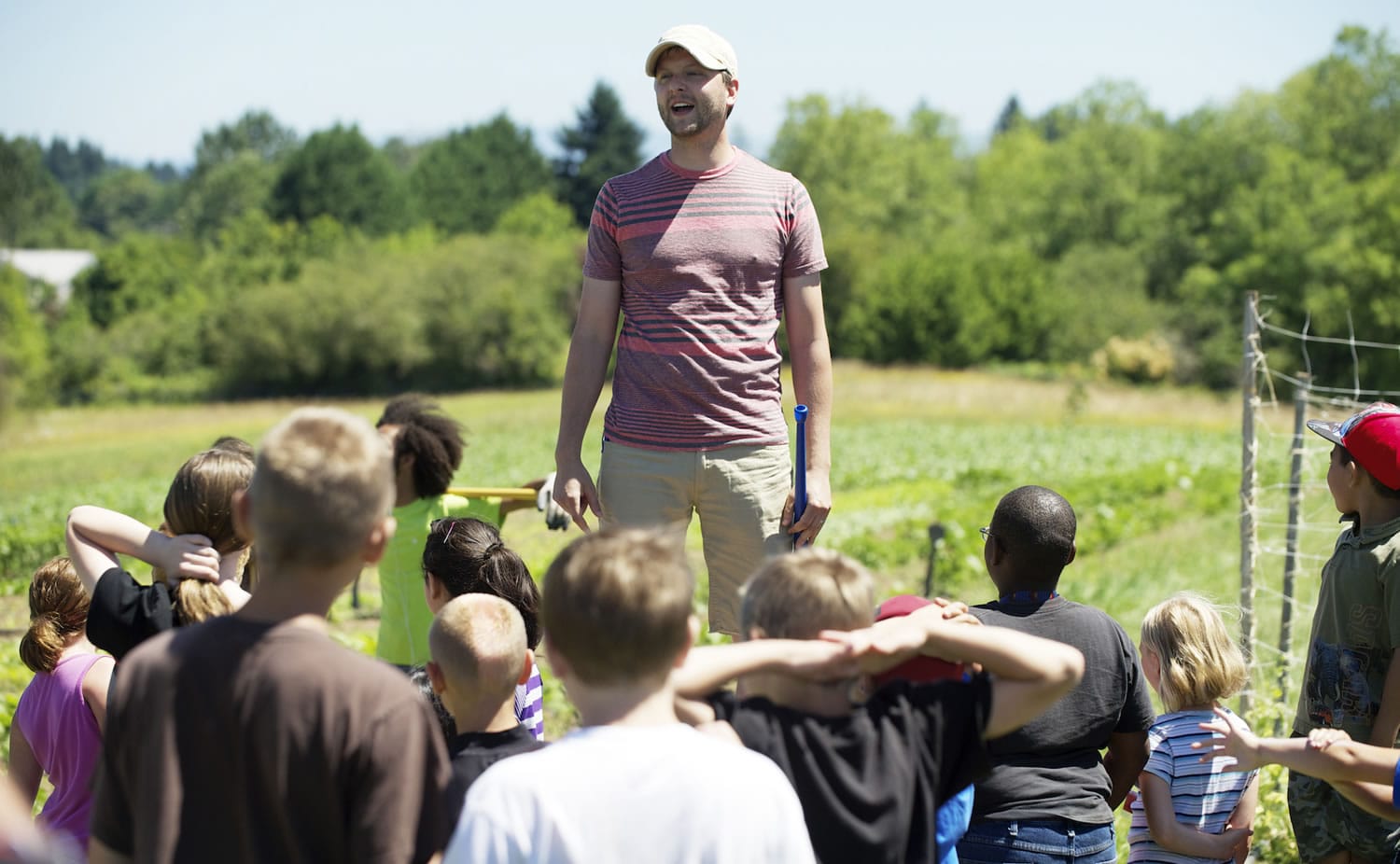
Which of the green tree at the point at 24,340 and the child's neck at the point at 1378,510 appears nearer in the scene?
the child's neck at the point at 1378,510

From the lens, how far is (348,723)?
5.76 ft

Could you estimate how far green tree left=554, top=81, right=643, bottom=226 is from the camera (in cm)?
8500

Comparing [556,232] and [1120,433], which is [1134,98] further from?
[1120,433]

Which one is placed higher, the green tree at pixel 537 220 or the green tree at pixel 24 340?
the green tree at pixel 537 220

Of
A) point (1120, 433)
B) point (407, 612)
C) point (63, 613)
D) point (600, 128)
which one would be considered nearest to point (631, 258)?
point (407, 612)

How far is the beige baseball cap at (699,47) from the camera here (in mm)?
3404

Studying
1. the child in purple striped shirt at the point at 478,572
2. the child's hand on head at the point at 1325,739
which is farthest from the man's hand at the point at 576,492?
the child's hand on head at the point at 1325,739

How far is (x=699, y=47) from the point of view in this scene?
3424 millimetres

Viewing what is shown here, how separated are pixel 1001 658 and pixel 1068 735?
36.0 inches

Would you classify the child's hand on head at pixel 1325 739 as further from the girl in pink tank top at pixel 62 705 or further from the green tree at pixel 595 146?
the green tree at pixel 595 146

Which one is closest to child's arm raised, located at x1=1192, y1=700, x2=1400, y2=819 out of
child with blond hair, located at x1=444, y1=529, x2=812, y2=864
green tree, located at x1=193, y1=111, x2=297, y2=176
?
child with blond hair, located at x1=444, y1=529, x2=812, y2=864

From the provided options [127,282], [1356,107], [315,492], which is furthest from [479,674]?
[127,282]

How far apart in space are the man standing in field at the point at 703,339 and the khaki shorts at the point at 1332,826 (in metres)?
1.45

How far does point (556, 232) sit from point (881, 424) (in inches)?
1811
